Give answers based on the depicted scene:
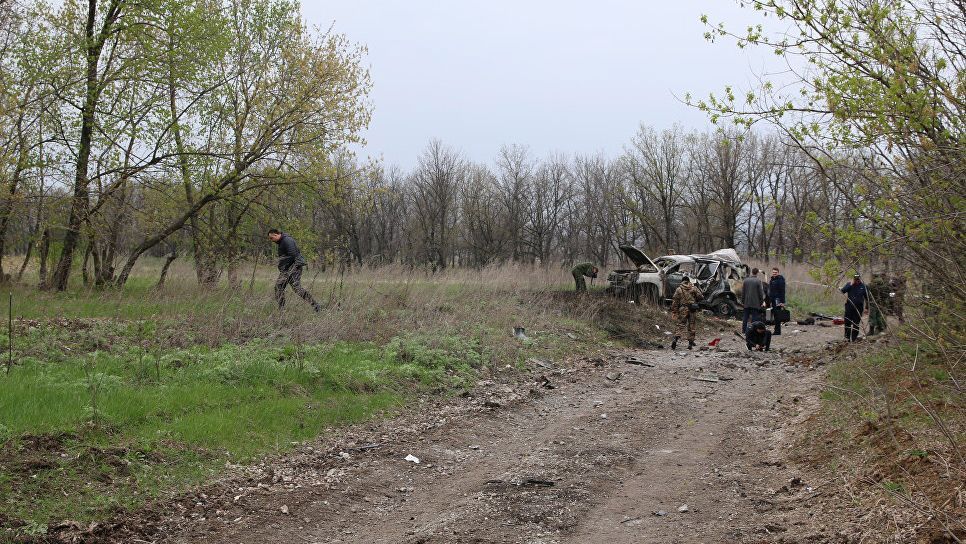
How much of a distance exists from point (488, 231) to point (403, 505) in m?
57.9

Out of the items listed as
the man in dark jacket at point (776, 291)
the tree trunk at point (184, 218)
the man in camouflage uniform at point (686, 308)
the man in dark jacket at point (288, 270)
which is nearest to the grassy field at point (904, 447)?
the man in camouflage uniform at point (686, 308)

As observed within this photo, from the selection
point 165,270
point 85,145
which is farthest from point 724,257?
point 85,145

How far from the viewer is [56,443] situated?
563cm

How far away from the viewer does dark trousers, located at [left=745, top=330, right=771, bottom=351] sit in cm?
1609

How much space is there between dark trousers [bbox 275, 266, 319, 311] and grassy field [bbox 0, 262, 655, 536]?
263 mm

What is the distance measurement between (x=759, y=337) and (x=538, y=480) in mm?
11833

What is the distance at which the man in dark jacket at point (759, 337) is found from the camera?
16.1 meters

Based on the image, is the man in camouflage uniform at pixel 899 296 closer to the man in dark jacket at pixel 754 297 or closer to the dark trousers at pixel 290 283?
the dark trousers at pixel 290 283

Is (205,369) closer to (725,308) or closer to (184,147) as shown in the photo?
(184,147)

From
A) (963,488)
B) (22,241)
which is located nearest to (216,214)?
(22,241)

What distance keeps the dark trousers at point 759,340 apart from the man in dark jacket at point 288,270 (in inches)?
407

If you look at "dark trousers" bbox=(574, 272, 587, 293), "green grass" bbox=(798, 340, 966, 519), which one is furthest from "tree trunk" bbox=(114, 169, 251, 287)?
"green grass" bbox=(798, 340, 966, 519)

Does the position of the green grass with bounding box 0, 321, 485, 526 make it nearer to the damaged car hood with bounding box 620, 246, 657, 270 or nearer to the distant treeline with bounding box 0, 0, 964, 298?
the distant treeline with bounding box 0, 0, 964, 298

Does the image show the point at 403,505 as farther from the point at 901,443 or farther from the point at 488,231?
the point at 488,231
